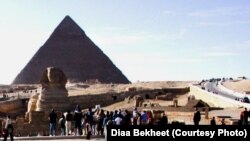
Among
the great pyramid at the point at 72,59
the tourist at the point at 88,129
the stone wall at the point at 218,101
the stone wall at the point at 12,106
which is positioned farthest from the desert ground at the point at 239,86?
the great pyramid at the point at 72,59

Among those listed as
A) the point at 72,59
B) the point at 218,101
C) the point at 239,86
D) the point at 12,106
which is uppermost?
the point at 72,59

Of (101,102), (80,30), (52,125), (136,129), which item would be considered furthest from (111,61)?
(136,129)

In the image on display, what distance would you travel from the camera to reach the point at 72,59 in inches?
5221

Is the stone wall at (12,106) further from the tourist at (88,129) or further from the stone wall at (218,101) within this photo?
the tourist at (88,129)

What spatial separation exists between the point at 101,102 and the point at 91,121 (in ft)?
108

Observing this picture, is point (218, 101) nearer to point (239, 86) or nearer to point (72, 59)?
point (239, 86)

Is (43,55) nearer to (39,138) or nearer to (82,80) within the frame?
(82,80)

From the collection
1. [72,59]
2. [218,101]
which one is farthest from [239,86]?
[72,59]

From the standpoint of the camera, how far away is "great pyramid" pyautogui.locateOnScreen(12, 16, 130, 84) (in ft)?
415

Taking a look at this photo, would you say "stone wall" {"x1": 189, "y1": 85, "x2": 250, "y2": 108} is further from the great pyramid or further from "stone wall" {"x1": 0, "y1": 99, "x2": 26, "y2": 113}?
the great pyramid

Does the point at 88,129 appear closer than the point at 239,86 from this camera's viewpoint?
Yes

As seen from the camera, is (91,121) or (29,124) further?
(29,124)

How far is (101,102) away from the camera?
172 feet

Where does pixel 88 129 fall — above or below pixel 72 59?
below
